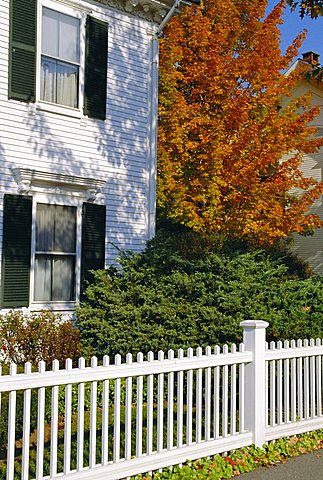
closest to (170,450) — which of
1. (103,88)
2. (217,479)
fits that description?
(217,479)

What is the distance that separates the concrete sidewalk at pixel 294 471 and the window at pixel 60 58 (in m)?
7.37

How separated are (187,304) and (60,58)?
502 centimetres

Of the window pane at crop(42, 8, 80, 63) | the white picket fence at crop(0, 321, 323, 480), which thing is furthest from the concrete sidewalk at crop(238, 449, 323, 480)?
the window pane at crop(42, 8, 80, 63)

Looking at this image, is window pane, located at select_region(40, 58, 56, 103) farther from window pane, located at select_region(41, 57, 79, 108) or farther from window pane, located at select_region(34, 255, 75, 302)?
window pane, located at select_region(34, 255, 75, 302)

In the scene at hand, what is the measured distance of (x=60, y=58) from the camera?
38.1 ft

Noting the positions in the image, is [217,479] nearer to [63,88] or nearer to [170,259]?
[170,259]

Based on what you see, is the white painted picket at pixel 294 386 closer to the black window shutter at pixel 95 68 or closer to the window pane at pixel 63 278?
the window pane at pixel 63 278

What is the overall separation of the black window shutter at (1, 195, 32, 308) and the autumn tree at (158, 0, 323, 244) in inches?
176

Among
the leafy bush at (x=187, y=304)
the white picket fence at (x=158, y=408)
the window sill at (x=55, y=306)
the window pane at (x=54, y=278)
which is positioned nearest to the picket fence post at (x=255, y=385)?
the white picket fence at (x=158, y=408)

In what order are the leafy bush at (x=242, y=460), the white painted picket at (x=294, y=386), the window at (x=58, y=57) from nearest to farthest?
1. the leafy bush at (x=242, y=460)
2. the white painted picket at (x=294, y=386)
3. the window at (x=58, y=57)

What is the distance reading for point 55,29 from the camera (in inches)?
455

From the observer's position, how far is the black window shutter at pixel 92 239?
38.1 ft

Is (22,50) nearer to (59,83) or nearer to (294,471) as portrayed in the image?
(59,83)

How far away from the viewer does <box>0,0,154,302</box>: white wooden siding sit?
35.2 feet
